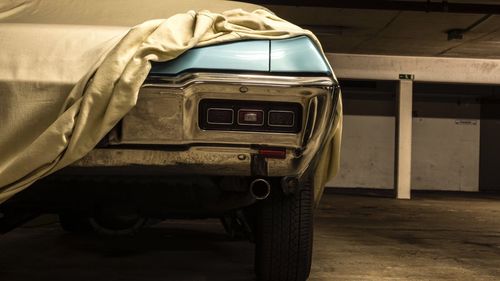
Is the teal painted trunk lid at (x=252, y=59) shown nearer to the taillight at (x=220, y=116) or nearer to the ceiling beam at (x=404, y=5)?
the taillight at (x=220, y=116)

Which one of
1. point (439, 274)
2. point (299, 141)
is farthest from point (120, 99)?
point (439, 274)

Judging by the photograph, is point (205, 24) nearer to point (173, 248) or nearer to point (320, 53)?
point (320, 53)

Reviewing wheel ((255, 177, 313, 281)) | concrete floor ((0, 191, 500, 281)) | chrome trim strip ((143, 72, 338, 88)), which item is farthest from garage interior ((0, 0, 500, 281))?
chrome trim strip ((143, 72, 338, 88))

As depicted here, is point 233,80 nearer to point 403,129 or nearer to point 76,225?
point 76,225

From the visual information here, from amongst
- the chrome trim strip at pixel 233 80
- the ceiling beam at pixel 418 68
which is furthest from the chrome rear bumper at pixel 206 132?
the ceiling beam at pixel 418 68

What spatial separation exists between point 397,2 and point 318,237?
404cm

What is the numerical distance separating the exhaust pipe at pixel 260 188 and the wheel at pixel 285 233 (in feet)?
0.62

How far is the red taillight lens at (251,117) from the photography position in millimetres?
2045

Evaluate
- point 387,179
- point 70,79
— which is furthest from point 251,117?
point 387,179

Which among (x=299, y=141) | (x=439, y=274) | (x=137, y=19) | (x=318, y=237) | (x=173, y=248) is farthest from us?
(x=318, y=237)

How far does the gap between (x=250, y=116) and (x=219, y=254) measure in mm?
2019

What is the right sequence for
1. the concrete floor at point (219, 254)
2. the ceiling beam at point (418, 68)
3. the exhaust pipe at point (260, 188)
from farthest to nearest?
1. the ceiling beam at point (418, 68)
2. the concrete floor at point (219, 254)
3. the exhaust pipe at point (260, 188)

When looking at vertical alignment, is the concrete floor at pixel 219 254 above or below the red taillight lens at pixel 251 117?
below

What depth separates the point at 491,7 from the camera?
779cm
